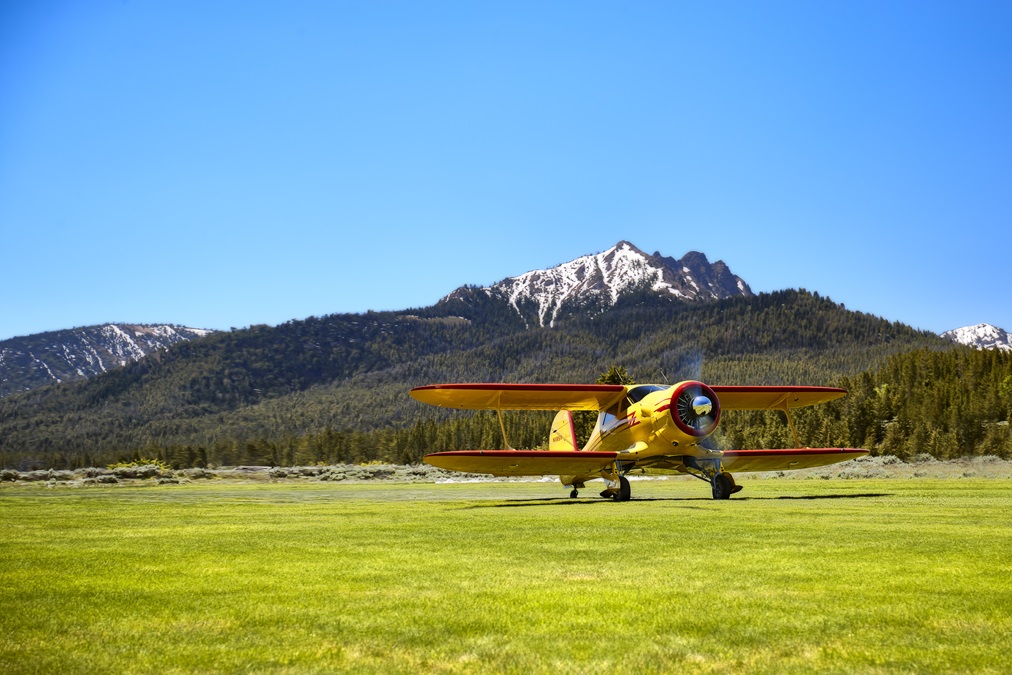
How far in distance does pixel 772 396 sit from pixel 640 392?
527cm

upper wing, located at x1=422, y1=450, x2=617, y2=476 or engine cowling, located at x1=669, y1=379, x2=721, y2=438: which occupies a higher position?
engine cowling, located at x1=669, y1=379, x2=721, y2=438

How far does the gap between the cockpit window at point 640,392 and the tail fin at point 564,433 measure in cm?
549

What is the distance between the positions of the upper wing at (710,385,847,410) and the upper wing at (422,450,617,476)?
4.56 m

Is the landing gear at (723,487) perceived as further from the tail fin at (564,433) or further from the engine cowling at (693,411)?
the tail fin at (564,433)

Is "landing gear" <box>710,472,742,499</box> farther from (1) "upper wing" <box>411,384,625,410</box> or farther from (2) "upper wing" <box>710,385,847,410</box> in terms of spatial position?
(1) "upper wing" <box>411,384,625,410</box>

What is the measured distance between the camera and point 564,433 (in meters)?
32.1

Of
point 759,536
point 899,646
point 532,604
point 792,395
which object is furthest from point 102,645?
point 792,395

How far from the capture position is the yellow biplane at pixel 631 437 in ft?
78.1

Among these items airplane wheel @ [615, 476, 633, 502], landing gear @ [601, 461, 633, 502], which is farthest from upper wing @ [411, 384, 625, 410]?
airplane wheel @ [615, 476, 633, 502]

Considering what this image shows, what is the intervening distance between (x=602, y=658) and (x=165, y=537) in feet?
29.6

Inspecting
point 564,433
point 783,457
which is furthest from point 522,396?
point 783,457

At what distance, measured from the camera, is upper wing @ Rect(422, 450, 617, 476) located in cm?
2355

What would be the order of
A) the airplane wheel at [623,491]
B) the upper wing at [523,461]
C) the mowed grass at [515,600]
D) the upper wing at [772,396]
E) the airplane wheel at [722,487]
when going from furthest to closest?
1. the upper wing at [772,396]
2. the airplane wheel at [623,491]
3. the upper wing at [523,461]
4. the airplane wheel at [722,487]
5. the mowed grass at [515,600]

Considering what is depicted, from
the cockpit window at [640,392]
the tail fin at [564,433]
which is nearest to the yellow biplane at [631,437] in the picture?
the cockpit window at [640,392]
